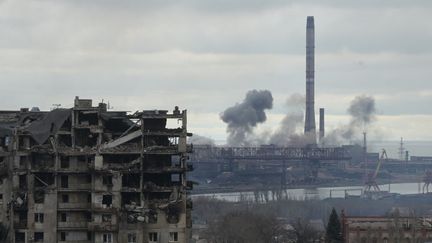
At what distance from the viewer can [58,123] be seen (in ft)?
197

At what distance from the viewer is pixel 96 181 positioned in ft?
194

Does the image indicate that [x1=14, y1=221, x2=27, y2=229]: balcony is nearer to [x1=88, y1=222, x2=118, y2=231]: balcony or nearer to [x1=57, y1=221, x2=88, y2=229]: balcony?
[x1=57, y1=221, x2=88, y2=229]: balcony

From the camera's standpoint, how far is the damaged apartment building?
58.9 metres

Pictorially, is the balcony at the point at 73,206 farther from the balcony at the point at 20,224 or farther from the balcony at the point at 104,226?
the balcony at the point at 20,224

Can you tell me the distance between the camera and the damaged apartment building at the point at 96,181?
5891 cm

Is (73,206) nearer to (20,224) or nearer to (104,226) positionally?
(104,226)

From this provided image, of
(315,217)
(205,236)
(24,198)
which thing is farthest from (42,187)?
(315,217)

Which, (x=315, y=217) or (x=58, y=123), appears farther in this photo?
(x=315, y=217)

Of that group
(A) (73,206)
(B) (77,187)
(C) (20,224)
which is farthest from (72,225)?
(C) (20,224)

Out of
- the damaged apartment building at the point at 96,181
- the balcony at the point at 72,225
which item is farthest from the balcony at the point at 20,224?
the balcony at the point at 72,225

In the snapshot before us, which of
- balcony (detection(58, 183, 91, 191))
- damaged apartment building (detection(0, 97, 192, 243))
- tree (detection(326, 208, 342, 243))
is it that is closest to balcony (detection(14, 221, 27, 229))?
damaged apartment building (detection(0, 97, 192, 243))

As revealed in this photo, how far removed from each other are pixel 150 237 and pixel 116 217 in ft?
6.18

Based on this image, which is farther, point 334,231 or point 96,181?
point 334,231

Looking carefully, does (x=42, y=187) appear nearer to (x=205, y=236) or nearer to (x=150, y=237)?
(x=150, y=237)
